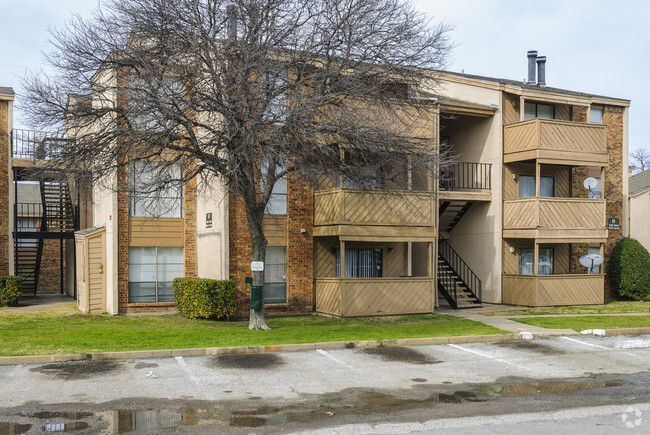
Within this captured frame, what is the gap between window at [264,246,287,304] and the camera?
780 inches

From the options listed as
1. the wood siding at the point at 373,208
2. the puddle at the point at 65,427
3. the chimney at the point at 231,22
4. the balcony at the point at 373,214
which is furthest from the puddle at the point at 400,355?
the chimney at the point at 231,22

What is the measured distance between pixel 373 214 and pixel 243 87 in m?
6.63

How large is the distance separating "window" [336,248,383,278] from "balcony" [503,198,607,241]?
5.14 m

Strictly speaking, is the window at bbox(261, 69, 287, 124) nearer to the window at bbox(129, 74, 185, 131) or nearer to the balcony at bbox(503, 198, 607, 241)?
the window at bbox(129, 74, 185, 131)

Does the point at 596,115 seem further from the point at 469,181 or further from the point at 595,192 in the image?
the point at 469,181

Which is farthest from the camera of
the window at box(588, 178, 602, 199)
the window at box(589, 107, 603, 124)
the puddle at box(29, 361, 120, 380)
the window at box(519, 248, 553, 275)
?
the window at box(589, 107, 603, 124)

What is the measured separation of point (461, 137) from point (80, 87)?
1475 centimetres

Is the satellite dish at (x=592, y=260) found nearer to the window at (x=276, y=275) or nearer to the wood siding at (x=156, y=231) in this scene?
the window at (x=276, y=275)

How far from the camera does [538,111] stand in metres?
24.7

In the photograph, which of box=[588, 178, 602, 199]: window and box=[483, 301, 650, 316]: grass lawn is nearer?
box=[483, 301, 650, 316]: grass lawn

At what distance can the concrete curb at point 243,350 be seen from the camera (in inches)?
452

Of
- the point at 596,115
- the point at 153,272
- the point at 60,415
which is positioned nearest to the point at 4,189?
the point at 153,272

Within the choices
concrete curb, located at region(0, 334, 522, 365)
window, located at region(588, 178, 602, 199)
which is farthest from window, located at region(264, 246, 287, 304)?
window, located at region(588, 178, 602, 199)

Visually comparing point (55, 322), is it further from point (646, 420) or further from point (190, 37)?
point (646, 420)
